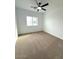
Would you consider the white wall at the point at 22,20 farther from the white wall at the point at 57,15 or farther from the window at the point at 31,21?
the white wall at the point at 57,15

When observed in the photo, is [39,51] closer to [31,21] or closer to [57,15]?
[57,15]

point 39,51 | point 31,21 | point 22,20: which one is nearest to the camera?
point 39,51

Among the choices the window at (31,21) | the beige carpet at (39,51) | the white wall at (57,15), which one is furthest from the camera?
the window at (31,21)

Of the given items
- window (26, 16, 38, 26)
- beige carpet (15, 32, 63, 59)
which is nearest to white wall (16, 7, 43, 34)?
window (26, 16, 38, 26)

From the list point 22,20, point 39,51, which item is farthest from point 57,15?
point 22,20

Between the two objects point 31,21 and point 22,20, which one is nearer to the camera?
point 22,20

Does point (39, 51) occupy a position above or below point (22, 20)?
below

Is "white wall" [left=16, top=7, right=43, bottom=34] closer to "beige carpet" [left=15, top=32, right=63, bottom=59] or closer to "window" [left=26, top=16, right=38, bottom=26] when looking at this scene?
"window" [left=26, top=16, right=38, bottom=26]

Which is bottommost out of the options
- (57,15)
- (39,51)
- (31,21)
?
(39,51)

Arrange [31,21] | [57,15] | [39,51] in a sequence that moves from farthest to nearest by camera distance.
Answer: [31,21]
[57,15]
[39,51]

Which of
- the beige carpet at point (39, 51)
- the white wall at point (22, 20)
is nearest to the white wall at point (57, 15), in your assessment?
the beige carpet at point (39, 51)
